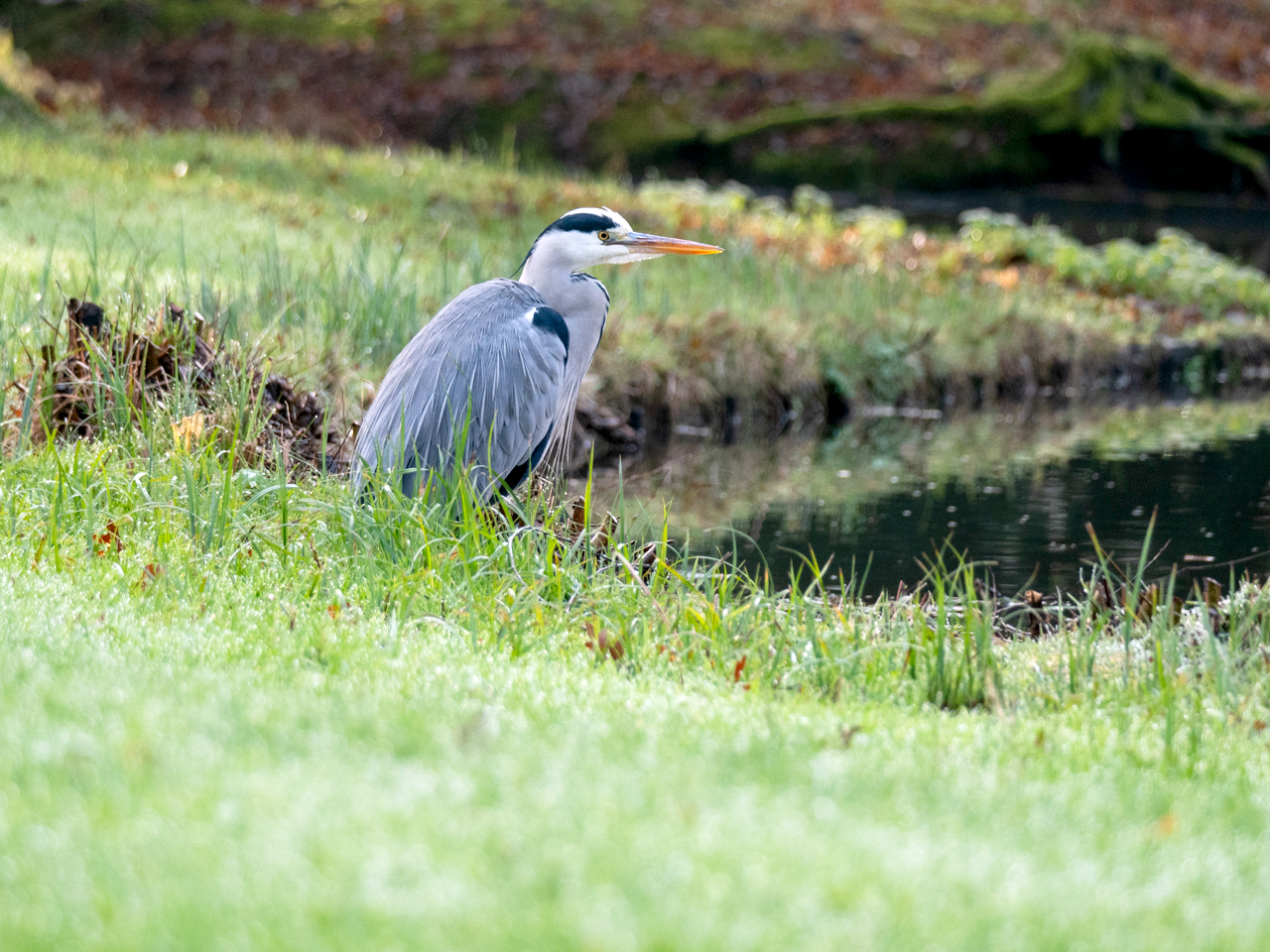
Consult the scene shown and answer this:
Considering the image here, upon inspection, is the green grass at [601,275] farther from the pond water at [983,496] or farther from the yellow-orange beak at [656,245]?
the yellow-orange beak at [656,245]

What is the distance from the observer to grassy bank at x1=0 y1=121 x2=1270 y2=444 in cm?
737

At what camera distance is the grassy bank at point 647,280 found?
24.2 ft

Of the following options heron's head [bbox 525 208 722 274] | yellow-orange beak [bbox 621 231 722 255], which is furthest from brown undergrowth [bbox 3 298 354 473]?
yellow-orange beak [bbox 621 231 722 255]

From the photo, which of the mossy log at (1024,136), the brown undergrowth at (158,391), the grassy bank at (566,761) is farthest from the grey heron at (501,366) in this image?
the mossy log at (1024,136)

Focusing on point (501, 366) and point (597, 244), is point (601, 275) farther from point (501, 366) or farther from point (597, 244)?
point (501, 366)

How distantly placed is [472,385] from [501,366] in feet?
0.42

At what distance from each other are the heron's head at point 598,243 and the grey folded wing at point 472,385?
344mm

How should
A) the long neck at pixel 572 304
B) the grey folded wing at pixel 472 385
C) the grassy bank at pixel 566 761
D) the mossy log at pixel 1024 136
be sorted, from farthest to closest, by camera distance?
1. the mossy log at pixel 1024 136
2. the long neck at pixel 572 304
3. the grey folded wing at pixel 472 385
4. the grassy bank at pixel 566 761

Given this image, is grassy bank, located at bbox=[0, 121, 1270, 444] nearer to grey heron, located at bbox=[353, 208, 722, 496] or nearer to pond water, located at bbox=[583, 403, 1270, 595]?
pond water, located at bbox=[583, 403, 1270, 595]

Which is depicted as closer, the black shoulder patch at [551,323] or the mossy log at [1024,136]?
the black shoulder patch at [551,323]

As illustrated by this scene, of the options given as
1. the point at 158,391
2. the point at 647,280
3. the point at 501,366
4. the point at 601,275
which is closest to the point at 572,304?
the point at 501,366

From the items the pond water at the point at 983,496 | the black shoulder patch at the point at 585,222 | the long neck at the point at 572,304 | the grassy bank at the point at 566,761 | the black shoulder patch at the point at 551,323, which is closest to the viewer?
the grassy bank at the point at 566,761

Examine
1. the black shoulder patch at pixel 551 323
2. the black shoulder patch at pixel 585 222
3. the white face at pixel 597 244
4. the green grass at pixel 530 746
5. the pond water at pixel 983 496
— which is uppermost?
the black shoulder patch at pixel 585 222

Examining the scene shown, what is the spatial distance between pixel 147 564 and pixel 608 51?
810 inches
